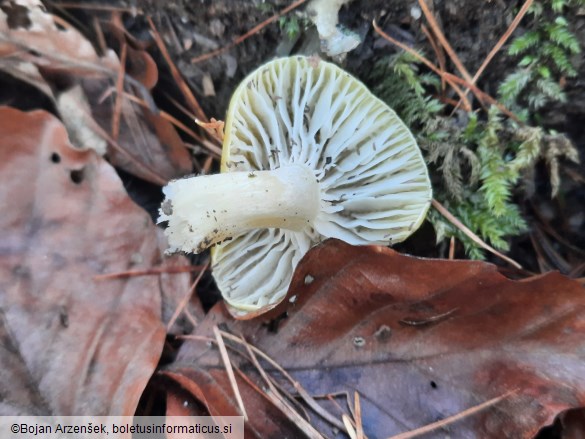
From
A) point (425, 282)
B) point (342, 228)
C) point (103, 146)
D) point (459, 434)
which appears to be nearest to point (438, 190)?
point (342, 228)

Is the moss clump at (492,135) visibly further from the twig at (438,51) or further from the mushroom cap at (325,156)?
the mushroom cap at (325,156)

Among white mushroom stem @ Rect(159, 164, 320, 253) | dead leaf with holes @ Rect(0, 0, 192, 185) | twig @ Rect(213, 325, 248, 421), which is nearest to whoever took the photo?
twig @ Rect(213, 325, 248, 421)

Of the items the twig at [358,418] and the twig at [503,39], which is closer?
the twig at [358,418]

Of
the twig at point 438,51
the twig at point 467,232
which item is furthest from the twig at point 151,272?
the twig at point 438,51

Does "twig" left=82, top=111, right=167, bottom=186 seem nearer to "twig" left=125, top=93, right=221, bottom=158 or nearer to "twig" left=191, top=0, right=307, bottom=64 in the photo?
"twig" left=125, top=93, right=221, bottom=158

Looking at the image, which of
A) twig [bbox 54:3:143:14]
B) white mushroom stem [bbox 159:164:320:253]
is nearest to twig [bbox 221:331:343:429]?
white mushroom stem [bbox 159:164:320:253]

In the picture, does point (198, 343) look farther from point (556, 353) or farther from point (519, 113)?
point (519, 113)
